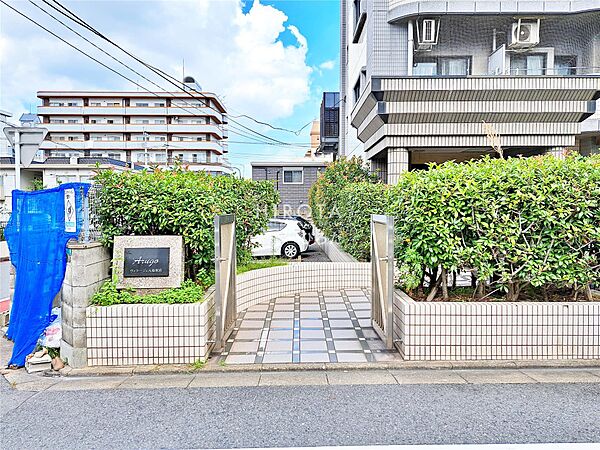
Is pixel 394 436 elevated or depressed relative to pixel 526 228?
depressed

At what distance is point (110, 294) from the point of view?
461 centimetres

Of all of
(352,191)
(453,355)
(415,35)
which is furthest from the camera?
(415,35)

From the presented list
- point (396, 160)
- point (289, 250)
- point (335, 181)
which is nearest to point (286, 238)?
point (289, 250)

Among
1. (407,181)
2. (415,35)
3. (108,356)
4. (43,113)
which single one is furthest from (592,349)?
(43,113)

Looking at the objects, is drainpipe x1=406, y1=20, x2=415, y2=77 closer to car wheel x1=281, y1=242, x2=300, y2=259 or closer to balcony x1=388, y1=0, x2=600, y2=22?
balcony x1=388, y1=0, x2=600, y2=22

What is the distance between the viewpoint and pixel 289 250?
12555 millimetres

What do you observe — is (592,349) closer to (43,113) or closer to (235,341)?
(235,341)

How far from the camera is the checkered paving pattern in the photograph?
4785 millimetres

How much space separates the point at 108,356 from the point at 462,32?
11723 mm

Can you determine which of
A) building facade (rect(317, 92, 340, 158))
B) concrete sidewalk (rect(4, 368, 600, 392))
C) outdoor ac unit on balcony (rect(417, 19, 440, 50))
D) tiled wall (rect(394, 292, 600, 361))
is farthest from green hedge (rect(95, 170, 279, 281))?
building facade (rect(317, 92, 340, 158))

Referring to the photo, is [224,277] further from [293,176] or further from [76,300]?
[293,176]

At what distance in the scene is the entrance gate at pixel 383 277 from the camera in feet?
15.8

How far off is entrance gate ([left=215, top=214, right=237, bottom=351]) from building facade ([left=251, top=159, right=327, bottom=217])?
20.5m

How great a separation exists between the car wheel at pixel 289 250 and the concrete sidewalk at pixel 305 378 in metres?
8.16
